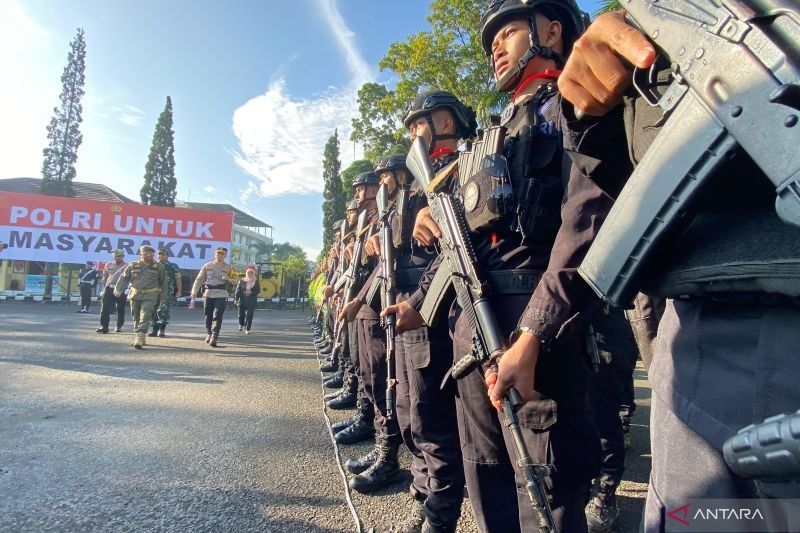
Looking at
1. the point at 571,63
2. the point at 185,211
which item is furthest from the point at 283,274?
the point at 571,63

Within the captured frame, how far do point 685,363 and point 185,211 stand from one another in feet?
70.8

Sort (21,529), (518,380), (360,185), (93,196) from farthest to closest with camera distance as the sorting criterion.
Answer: (93,196) < (360,185) < (21,529) < (518,380)

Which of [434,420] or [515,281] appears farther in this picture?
[434,420]

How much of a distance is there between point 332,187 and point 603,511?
3775cm

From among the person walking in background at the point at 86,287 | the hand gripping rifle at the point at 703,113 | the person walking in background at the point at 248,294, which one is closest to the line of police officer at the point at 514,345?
the hand gripping rifle at the point at 703,113

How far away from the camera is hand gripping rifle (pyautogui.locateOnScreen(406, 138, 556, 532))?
3.84ft

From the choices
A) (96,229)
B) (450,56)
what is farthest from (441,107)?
(96,229)

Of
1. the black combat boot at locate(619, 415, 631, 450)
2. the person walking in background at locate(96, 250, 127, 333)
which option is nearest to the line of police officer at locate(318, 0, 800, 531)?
the black combat boot at locate(619, 415, 631, 450)

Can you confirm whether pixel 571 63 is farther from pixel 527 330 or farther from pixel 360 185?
pixel 360 185

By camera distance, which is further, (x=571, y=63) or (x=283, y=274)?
(x=283, y=274)

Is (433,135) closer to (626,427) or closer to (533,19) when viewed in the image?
(533,19)

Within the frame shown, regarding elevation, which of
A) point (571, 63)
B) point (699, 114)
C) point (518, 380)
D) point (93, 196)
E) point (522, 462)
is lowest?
point (522, 462)

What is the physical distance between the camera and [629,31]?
850mm

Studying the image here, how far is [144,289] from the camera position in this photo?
315 inches
